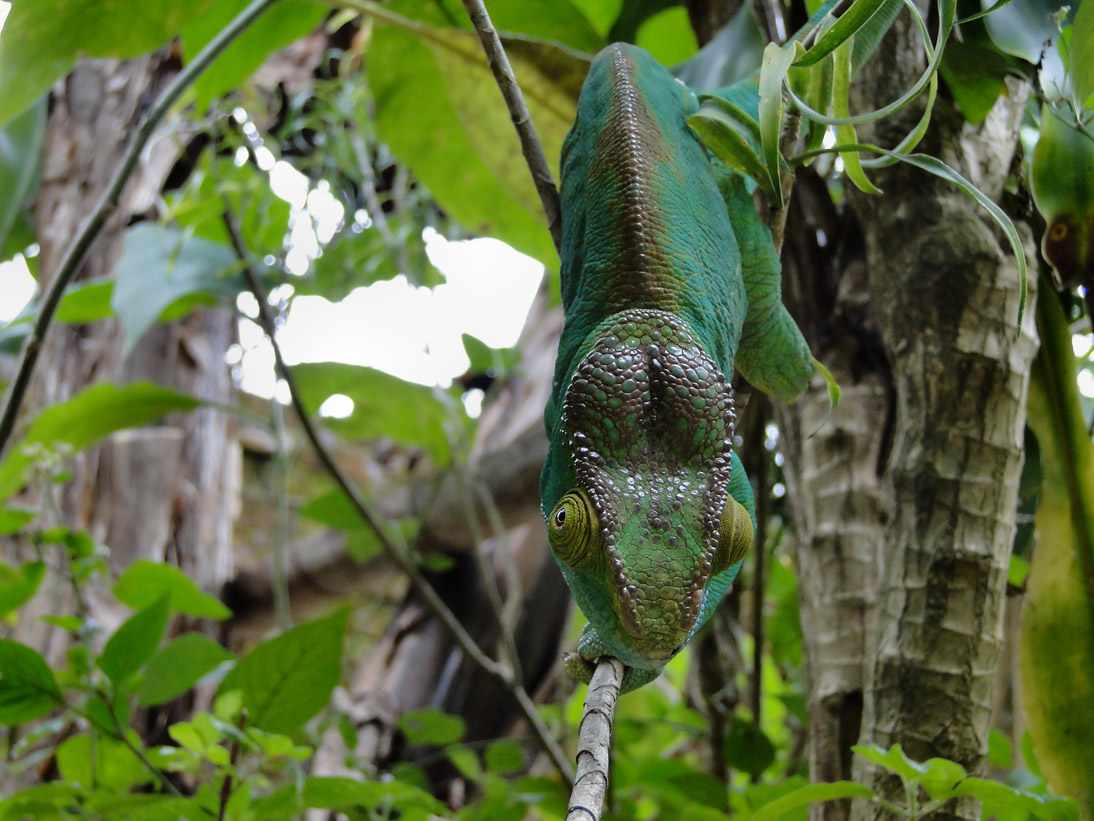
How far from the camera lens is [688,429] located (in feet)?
2.09

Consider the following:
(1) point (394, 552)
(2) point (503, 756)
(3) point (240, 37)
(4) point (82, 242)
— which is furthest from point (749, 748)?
(3) point (240, 37)

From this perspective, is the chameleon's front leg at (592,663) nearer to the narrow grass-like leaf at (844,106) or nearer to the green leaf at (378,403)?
the narrow grass-like leaf at (844,106)

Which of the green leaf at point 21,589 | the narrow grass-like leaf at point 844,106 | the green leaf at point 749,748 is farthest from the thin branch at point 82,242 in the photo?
the green leaf at point 749,748

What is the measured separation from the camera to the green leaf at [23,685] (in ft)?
3.19

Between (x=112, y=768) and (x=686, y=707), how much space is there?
49.7 inches

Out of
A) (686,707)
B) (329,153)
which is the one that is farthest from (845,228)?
(329,153)

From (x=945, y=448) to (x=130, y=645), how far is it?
88 cm

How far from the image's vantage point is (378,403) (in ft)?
6.75

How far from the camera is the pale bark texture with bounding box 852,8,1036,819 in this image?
0.97 meters

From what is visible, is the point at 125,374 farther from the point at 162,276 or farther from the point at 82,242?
the point at 82,242

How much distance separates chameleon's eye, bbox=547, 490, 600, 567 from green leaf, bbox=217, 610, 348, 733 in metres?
0.55

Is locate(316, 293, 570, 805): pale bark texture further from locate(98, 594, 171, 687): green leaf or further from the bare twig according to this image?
the bare twig

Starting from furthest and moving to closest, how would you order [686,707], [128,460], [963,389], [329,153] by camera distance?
[128,460]
[329,153]
[686,707]
[963,389]

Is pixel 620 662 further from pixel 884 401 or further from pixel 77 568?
pixel 77 568
